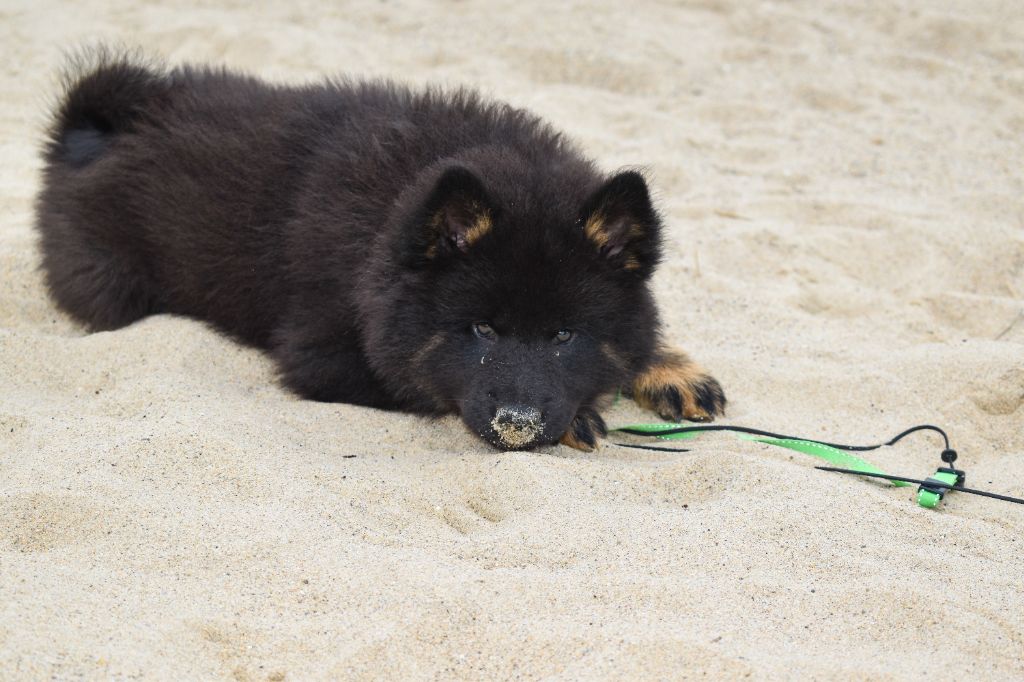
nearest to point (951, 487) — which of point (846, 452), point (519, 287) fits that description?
point (846, 452)

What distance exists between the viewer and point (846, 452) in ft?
14.3

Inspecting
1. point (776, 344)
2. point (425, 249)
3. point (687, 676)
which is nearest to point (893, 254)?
point (776, 344)

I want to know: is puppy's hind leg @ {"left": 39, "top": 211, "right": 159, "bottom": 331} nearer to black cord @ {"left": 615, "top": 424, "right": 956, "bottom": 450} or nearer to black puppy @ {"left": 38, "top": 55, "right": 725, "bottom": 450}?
black puppy @ {"left": 38, "top": 55, "right": 725, "bottom": 450}

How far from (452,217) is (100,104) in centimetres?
240

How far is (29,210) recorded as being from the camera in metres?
6.43

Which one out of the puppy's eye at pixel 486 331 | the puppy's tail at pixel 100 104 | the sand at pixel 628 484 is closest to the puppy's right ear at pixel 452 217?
the puppy's eye at pixel 486 331

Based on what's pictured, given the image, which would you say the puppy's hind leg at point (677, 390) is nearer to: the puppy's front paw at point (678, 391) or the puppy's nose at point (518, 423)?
the puppy's front paw at point (678, 391)

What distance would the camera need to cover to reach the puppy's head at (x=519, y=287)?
13.2 ft

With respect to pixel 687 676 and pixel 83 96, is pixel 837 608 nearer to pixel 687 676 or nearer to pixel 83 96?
pixel 687 676

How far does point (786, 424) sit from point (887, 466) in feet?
1.56

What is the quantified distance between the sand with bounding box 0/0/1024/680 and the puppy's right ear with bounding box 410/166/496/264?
79cm

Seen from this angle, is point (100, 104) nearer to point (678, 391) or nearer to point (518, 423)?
point (518, 423)

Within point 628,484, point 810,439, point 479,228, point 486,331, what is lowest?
point 628,484

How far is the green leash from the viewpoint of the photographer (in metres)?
3.96
